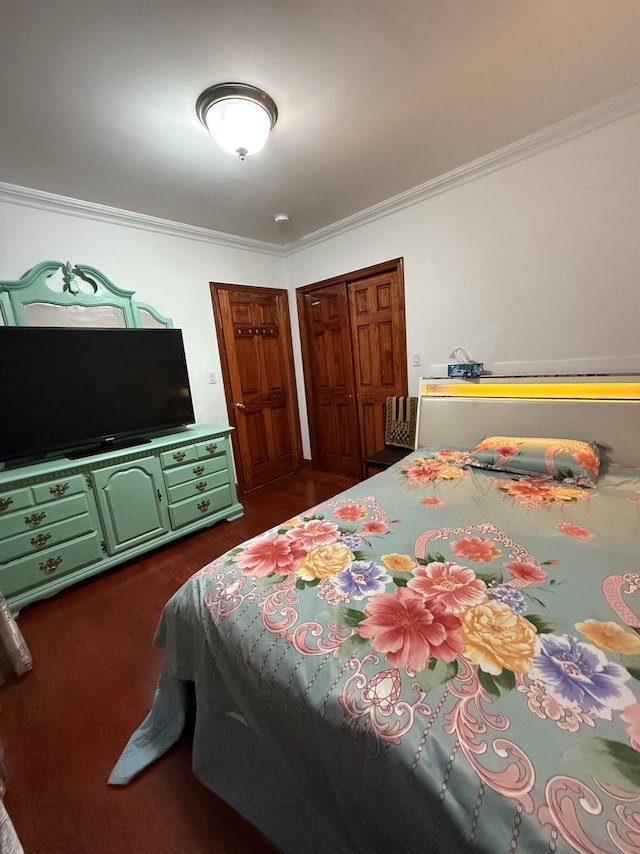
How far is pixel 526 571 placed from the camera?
3.75 ft

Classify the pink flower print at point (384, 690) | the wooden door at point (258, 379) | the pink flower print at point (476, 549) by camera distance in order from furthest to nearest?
the wooden door at point (258, 379) → the pink flower print at point (476, 549) → the pink flower print at point (384, 690)

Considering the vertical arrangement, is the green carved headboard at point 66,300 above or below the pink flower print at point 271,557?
above

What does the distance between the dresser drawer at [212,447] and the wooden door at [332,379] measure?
1.33 m

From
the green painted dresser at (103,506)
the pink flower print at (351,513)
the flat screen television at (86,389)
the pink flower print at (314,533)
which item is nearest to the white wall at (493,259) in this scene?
the flat screen television at (86,389)

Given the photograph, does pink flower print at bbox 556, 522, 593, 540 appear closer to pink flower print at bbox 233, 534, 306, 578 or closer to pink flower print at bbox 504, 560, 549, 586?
pink flower print at bbox 504, 560, 549, 586

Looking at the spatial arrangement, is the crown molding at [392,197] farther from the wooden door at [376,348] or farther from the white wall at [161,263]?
the wooden door at [376,348]

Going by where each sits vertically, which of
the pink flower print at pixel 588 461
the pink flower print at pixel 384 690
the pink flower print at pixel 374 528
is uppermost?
the pink flower print at pixel 588 461

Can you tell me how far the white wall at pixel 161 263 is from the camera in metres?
2.29

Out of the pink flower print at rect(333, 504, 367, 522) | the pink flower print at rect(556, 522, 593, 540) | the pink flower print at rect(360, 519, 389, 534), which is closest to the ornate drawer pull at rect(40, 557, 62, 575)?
the pink flower print at rect(333, 504, 367, 522)

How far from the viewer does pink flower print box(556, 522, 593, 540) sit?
1313 millimetres

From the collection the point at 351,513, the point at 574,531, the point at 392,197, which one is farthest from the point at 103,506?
the point at 392,197

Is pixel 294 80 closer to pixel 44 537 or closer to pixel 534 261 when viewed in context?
pixel 534 261

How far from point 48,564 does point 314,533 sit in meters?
1.80

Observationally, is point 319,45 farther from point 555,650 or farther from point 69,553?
point 69,553
